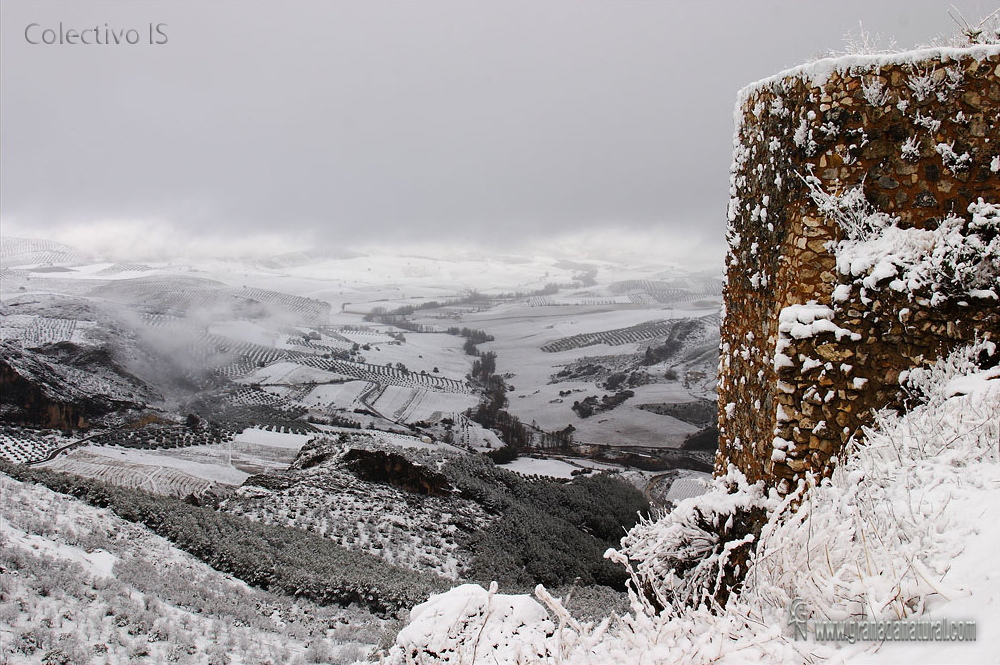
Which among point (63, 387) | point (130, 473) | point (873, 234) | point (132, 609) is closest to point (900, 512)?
point (873, 234)

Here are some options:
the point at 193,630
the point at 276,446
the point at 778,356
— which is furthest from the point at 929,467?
the point at 276,446

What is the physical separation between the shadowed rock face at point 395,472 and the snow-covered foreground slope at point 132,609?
1497cm

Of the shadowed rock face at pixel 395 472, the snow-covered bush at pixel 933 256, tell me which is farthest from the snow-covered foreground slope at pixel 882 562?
the shadowed rock face at pixel 395 472

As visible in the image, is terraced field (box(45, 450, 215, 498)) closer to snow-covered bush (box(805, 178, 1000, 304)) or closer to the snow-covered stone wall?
the snow-covered stone wall

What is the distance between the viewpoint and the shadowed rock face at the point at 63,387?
48.6 metres

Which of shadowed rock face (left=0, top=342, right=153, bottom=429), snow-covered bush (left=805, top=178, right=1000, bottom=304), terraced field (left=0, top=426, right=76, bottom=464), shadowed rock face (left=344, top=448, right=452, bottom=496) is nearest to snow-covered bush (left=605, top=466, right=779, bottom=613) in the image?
snow-covered bush (left=805, top=178, right=1000, bottom=304)

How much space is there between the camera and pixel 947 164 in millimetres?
3926

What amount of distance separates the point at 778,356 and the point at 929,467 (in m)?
1.23

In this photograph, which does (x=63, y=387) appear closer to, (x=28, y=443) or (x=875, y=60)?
(x=28, y=443)

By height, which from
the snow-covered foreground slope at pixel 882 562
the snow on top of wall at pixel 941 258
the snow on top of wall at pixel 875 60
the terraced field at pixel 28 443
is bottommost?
the terraced field at pixel 28 443

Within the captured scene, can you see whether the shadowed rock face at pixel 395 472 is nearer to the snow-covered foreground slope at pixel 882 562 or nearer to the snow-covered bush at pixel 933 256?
the snow-covered foreground slope at pixel 882 562

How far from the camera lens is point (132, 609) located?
9992 millimetres

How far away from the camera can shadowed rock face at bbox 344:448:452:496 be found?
30.2 meters

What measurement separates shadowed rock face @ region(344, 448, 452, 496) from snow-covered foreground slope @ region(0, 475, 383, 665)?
15.0 metres
